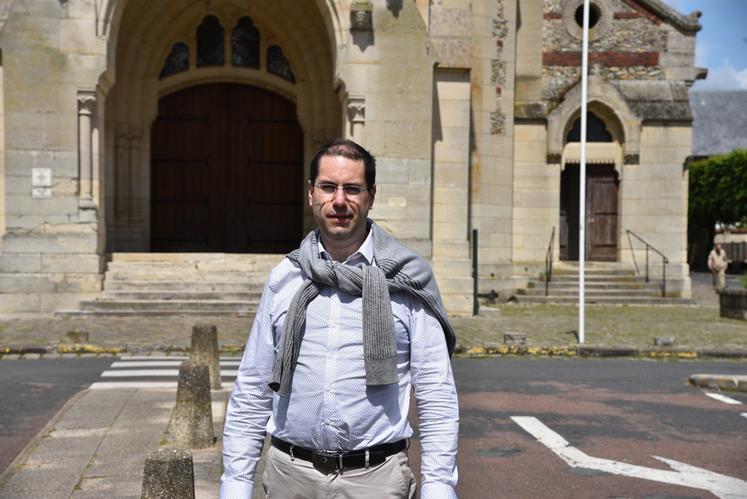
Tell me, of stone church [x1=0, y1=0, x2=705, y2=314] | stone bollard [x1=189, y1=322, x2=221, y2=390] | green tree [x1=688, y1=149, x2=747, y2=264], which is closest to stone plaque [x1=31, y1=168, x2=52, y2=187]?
stone church [x1=0, y1=0, x2=705, y2=314]

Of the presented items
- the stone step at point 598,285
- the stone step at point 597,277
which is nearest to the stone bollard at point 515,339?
the stone step at point 598,285

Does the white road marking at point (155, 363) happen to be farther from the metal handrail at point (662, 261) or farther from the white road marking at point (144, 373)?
the metal handrail at point (662, 261)

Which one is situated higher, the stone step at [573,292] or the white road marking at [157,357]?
the stone step at [573,292]

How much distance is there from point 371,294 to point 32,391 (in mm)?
7517

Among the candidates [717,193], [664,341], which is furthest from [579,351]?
[717,193]

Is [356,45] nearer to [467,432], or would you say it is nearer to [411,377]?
[467,432]

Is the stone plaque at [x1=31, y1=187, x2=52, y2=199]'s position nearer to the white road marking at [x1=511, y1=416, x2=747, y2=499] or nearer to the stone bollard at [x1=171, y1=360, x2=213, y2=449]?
the stone bollard at [x1=171, y1=360, x2=213, y2=449]

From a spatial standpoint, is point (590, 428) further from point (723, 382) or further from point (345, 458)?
point (345, 458)

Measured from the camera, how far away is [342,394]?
3.01 meters

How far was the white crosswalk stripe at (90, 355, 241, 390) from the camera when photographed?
9.99 metres

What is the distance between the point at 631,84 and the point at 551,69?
2.08 meters

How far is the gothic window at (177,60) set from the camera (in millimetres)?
21172

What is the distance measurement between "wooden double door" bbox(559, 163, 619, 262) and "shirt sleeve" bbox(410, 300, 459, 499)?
22295 mm

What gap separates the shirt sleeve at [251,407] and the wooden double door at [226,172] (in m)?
19.1
